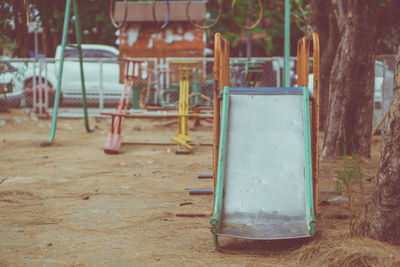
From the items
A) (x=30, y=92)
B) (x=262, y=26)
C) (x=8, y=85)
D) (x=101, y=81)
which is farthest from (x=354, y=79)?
(x=262, y=26)

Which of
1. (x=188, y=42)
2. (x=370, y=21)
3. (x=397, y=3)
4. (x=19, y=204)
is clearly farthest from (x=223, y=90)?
(x=188, y=42)

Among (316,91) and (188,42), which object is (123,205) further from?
(188,42)

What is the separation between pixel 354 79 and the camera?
270 inches

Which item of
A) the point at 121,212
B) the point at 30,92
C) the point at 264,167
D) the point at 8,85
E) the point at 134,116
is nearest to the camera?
the point at 264,167

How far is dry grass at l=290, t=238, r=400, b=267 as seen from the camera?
9.69 ft

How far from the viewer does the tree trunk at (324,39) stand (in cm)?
1040

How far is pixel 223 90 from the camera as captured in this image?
155 inches

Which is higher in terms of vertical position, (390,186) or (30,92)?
(390,186)

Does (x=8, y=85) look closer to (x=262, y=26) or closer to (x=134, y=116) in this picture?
(x=134, y=116)

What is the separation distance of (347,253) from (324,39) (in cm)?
872

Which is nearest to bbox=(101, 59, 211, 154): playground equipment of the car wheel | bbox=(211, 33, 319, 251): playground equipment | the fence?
the fence

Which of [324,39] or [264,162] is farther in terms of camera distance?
[324,39]

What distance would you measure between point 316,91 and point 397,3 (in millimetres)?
3865

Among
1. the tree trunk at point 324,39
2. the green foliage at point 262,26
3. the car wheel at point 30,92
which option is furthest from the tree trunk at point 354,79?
the green foliage at point 262,26
